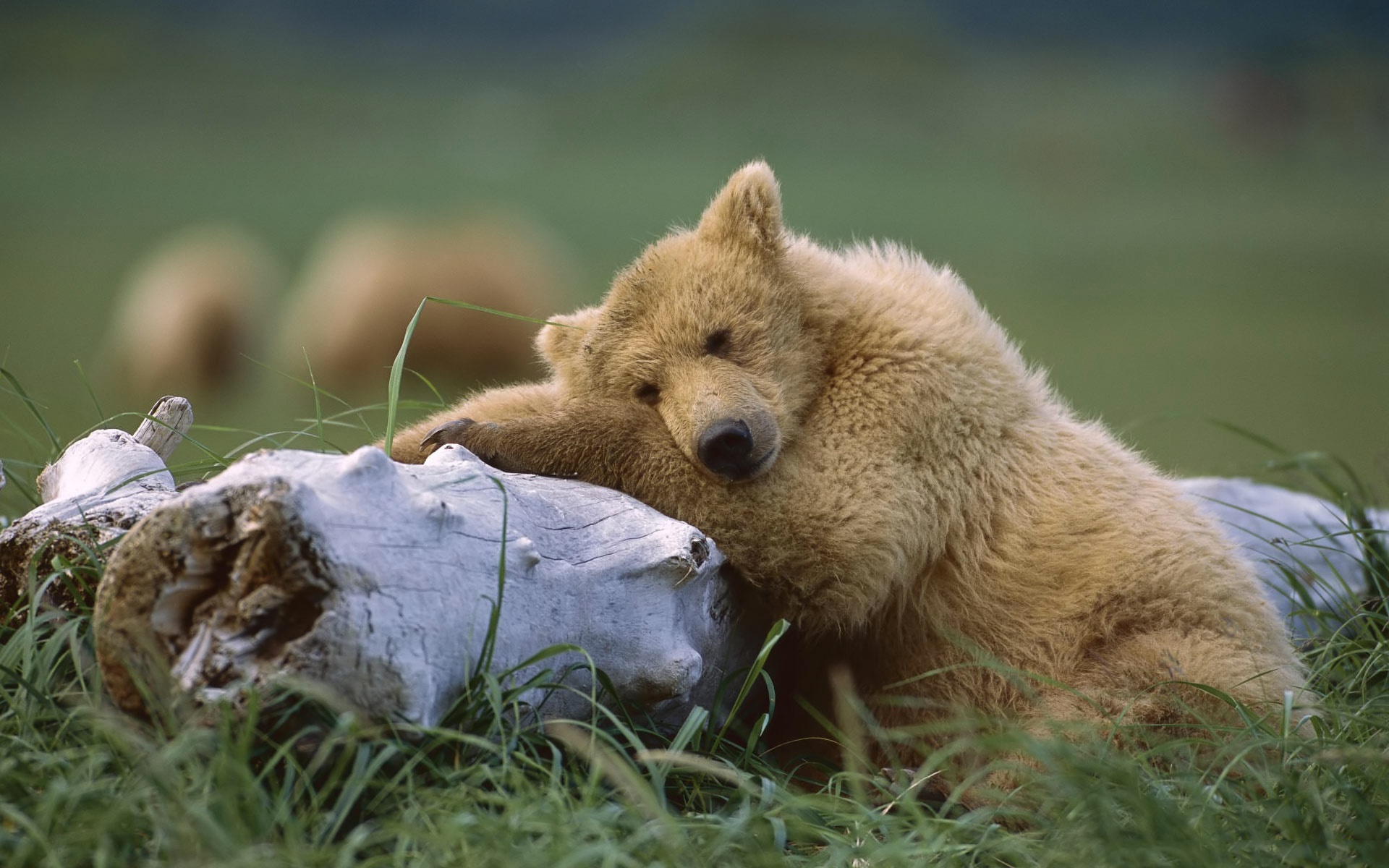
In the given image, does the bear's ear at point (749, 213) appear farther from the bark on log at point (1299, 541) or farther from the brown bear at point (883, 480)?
the bark on log at point (1299, 541)

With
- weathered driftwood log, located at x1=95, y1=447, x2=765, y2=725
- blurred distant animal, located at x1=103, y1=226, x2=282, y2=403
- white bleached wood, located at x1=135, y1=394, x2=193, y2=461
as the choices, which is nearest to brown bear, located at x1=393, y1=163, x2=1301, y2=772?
weathered driftwood log, located at x1=95, y1=447, x2=765, y2=725

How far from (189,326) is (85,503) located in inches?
481

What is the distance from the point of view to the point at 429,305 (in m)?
13.5

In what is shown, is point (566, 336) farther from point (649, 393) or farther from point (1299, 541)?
point (1299, 541)

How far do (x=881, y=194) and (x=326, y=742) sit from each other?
36868 millimetres

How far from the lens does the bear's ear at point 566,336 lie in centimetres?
369

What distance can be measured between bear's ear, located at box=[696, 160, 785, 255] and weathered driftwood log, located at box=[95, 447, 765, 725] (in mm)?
976

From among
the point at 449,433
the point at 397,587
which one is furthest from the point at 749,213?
the point at 397,587

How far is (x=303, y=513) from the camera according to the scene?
7.70 feet

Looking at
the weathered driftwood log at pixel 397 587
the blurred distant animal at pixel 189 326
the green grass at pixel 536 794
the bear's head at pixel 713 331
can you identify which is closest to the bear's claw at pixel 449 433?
the weathered driftwood log at pixel 397 587

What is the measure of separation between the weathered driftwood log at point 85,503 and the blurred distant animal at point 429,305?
33.8 ft

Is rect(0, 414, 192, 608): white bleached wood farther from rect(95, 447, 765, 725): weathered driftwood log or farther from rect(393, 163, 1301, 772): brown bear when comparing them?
rect(393, 163, 1301, 772): brown bear

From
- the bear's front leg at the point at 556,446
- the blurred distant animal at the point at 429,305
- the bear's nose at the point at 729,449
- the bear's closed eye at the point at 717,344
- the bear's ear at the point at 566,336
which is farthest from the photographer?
the blurred distant animal at the point at 429,305

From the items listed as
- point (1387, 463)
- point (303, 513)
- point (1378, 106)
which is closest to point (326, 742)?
point (303, 513)
